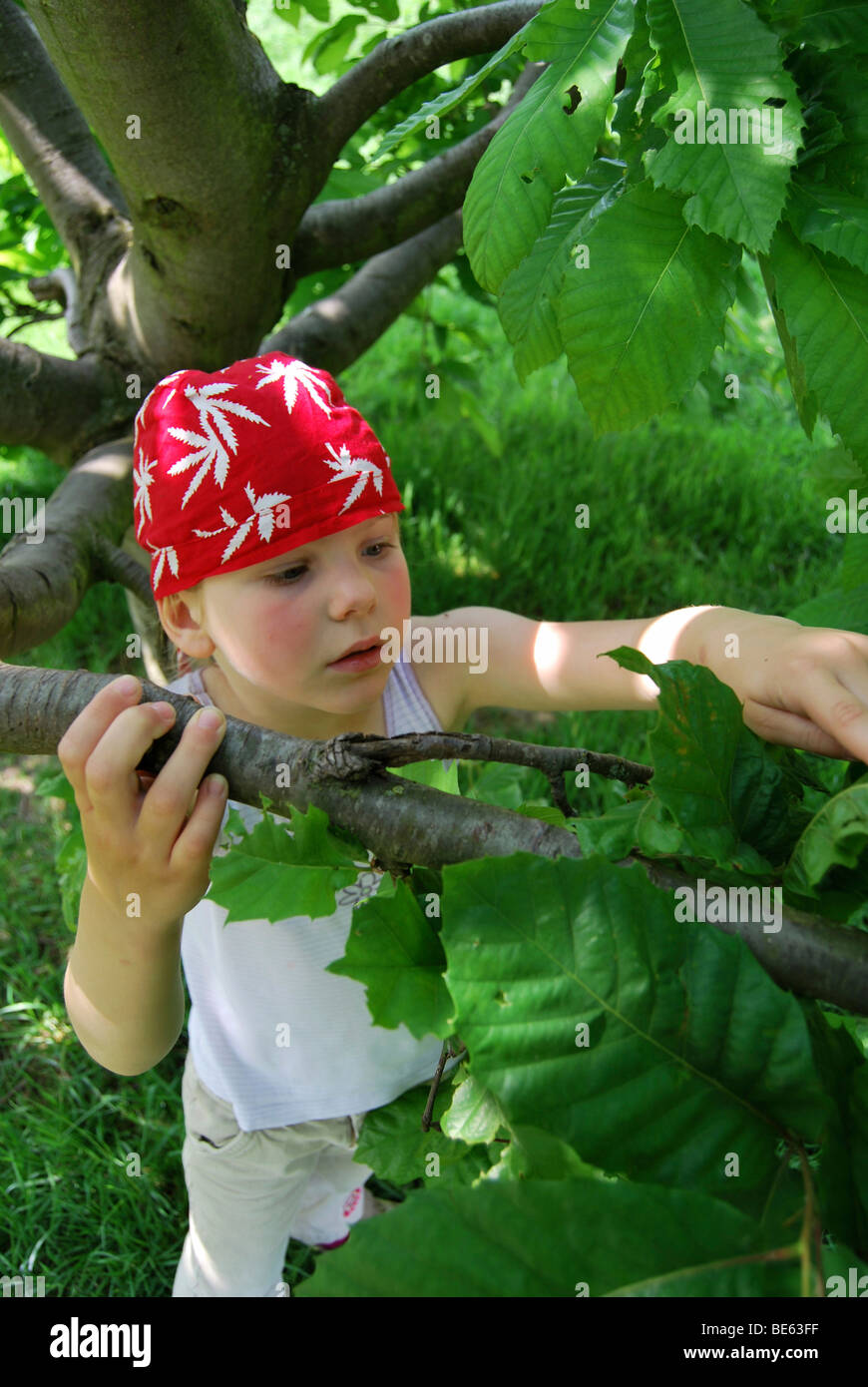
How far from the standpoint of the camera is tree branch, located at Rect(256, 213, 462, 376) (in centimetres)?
265

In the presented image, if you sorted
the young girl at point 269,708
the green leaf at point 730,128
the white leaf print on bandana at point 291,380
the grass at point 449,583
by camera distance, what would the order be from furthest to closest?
the grass at point 449,583
the white leaf print on bandana at point 291,380
the young girl at point 269,708
the green leaf at point 730,128

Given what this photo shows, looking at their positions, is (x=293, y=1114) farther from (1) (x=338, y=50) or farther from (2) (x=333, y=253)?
(1) (x=338, y=50)

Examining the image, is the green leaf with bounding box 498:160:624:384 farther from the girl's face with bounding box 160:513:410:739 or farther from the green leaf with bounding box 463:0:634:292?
the girl's face with bounding box 160:513:410:739

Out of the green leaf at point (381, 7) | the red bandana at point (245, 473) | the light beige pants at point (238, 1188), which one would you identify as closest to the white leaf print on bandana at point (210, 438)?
the red bandana at point (245, 473)

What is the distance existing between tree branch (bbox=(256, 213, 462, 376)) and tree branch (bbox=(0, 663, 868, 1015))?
165cm

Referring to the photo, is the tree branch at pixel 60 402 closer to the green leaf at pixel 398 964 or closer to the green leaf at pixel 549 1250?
the green leaf at pixel 398 964

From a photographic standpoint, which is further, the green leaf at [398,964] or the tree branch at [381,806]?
the green leaf at [398,964]

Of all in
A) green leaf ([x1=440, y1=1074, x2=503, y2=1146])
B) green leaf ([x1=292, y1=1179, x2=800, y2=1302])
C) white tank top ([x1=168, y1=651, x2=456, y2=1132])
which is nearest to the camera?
green leaf ([x1=292, y1=1179, x2=800, y2=1302])

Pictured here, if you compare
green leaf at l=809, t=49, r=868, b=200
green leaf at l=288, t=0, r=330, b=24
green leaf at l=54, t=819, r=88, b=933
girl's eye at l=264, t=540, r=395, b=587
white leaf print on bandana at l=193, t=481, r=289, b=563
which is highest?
green leaf at l=288, t=0, r=330, b=24

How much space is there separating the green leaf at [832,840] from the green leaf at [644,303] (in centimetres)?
42

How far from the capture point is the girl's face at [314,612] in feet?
4.88

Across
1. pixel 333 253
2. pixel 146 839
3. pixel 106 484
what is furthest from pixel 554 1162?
pixel 333 253

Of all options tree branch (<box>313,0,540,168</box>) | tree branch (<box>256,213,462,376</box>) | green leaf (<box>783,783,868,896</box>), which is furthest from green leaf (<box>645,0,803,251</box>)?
tree branch (<box>256,213,462,376</box>)
